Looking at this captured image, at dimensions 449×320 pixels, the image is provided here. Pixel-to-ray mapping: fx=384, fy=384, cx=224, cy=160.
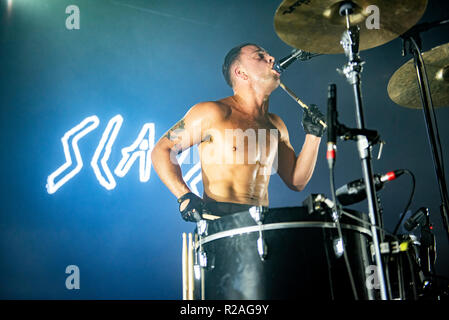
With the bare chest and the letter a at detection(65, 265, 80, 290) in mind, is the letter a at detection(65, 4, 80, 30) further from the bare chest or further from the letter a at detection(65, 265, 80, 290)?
the letter a at detection(65, 265, 80, 290)

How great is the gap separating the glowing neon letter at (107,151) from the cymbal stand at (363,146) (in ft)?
8.39

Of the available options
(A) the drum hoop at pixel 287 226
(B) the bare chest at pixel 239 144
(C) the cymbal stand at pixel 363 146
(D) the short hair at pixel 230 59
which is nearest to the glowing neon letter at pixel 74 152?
(B) the bare chest at pixel 239 144

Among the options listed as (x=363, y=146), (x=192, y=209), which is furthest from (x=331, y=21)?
(x=192, y=209)

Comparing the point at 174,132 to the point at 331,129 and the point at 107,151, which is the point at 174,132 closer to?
the point at 107,151

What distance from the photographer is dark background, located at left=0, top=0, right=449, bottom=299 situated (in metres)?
3.39

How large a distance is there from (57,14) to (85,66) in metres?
0.66

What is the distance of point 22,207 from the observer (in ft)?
11.3

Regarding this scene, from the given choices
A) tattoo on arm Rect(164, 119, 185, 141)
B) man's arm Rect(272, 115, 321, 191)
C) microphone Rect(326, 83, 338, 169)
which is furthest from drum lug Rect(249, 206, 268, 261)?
man's arm Rect(272, 115, 321, 191)

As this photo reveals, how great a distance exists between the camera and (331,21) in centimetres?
210

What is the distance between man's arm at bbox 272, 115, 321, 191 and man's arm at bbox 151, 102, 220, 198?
733 millimetres

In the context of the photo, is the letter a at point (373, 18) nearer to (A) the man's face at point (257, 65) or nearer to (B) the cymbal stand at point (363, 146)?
(B) the cymbal stand at point (363, 146)

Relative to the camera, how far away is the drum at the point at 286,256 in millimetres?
1630

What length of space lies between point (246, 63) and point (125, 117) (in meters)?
1.37

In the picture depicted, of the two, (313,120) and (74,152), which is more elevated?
(74,152)
